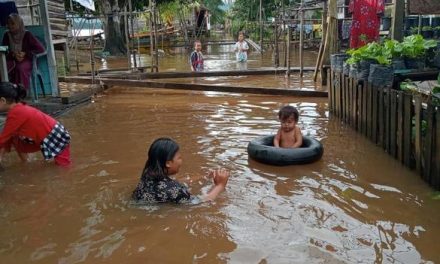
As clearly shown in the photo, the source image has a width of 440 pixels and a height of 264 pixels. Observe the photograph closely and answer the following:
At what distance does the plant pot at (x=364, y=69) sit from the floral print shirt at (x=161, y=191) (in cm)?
432

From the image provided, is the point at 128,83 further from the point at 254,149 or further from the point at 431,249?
the point at 431,249

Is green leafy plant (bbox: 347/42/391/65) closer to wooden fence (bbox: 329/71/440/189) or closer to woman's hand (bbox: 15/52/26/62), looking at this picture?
wooden fence (bbox: 329/71/440/189)

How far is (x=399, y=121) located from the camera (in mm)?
6117

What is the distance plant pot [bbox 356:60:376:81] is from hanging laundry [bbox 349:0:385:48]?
3.38 metres

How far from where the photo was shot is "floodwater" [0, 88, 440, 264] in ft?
12.5

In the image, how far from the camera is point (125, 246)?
13.0ft

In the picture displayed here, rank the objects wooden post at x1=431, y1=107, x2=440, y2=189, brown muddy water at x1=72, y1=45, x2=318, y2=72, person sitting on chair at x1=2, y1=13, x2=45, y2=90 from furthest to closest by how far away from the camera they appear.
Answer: brown muddy water at x1=72, y1=45, x2=318, y2=72 < person sitting on chair at x1=2, y1=13, x2=45, y2=90 < wooden post at x1=431, y1=107, x2=440, y2=189

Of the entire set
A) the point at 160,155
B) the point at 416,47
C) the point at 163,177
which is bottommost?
the point at 163,177

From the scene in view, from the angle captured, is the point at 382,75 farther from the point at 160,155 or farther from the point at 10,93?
the point at 10,93

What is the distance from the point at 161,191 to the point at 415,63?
5.31 metres

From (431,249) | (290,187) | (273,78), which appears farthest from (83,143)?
(273,78)

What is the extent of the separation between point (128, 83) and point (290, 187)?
8564 mm

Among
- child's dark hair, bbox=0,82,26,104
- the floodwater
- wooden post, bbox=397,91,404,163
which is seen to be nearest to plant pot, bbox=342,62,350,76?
the floodwater

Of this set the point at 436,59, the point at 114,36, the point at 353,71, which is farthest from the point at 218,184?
the point at 114,36
